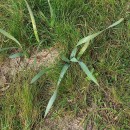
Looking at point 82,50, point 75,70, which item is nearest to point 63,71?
point 75,70

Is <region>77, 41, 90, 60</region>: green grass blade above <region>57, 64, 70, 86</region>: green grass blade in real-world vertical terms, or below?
above

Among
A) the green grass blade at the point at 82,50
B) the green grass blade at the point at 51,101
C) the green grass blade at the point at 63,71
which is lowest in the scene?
the green grass blade at the point at 51,101

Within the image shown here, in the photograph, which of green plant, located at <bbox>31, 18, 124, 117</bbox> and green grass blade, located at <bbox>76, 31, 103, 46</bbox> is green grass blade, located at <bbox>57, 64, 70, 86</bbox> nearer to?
green plant, located at <bbox>31, 18, 124, 117</bbox>

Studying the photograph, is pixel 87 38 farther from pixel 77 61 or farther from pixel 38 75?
pixel 38 75

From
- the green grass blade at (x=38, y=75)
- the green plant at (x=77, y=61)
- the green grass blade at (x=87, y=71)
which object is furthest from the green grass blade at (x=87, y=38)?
the green grass blade at (x=38, y=75)

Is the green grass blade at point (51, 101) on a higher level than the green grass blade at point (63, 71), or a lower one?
lower

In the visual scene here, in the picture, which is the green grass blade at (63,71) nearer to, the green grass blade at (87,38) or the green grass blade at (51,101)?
the green grass blade at (51,101)

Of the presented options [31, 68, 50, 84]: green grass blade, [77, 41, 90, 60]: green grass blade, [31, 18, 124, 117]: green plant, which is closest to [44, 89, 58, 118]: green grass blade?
[31, 18, 124, 117]: green plant

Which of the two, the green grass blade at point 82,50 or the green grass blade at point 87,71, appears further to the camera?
the green grass blade at point 82,50

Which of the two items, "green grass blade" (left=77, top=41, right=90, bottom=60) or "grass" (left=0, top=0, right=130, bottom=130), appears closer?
"grass" (left=0, top=0, right=130, bottom=130)

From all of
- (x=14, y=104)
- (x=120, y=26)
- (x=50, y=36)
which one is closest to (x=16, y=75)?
(x=14, y=104)

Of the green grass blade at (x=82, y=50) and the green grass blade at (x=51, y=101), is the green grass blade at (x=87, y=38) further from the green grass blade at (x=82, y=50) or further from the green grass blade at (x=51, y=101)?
the green grass blade at (x=51, y=101)
